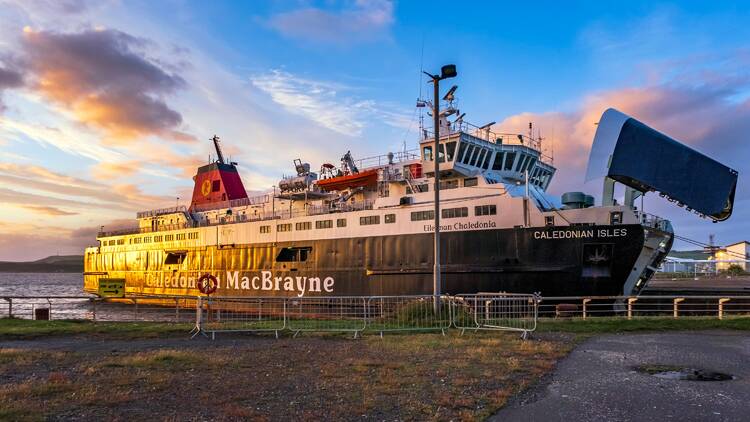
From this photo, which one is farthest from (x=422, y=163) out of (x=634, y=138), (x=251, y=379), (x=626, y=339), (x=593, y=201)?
(x=251, y=379)

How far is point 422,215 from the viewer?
25.1m

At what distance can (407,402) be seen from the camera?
644cm

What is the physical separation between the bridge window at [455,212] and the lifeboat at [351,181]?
664 centimetres

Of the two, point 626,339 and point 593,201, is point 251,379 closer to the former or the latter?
point 626,339

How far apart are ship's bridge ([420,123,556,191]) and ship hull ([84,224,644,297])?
3.99m

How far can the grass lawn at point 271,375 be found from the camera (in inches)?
241

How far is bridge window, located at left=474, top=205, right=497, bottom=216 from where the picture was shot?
75.7ft

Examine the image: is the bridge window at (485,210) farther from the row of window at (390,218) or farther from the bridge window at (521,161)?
the bridge window at (521,161)

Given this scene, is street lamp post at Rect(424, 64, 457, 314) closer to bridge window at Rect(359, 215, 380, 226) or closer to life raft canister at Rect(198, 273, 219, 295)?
bridge window at Rect(359, 215, 380, 226)

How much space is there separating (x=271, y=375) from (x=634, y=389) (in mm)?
5407

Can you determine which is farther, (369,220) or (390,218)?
(369,220)

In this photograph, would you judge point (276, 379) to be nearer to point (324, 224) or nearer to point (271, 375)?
point (271, 375)

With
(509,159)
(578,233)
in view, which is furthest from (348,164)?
(578,233)

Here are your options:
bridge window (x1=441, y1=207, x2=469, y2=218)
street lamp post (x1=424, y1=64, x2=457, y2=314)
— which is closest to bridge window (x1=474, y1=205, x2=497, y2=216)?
bridge window (x1=441, y1=207, x2=469, y2=218)
